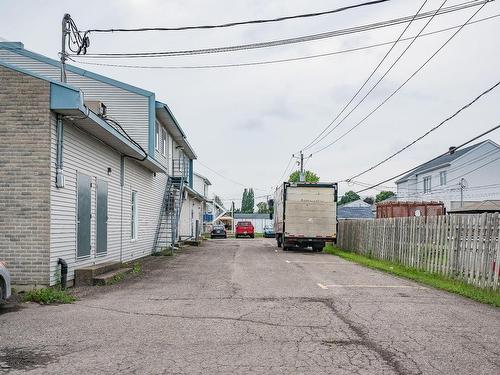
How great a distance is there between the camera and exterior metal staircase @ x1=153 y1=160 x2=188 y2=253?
82.0 ft

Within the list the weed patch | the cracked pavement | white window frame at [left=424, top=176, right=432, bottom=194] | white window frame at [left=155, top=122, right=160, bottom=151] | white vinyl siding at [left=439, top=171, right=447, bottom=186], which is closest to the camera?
the cracked pavement

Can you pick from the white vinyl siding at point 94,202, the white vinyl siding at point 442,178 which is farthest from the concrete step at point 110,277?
the white vinyl siding at point 442,178

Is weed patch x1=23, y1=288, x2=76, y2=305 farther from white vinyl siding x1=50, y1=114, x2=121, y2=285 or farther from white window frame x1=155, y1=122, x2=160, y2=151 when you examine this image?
white window frame x1=155, y1=122, x2=160, y2=151

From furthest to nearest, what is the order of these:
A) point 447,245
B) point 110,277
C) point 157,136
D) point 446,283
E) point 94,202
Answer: point 157,136 < point 94,202 < point 447,245 < point 446,283 < point 110,277

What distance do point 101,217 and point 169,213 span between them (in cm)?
1149

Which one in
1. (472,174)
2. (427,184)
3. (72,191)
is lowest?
(72,191)

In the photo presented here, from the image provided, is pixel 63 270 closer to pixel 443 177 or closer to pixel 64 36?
pixel 64 36

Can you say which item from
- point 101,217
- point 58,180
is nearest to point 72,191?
point 58,180

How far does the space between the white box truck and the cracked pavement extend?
553 inches

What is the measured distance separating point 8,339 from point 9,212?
4.81 metres

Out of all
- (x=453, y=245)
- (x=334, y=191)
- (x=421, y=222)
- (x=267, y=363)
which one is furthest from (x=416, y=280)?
(x=334, y=191)

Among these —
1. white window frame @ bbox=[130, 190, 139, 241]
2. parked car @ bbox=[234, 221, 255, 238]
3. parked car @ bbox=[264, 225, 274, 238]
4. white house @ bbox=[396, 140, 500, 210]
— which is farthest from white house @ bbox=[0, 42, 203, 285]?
→ parked car @ bbox=[264, 225, 274, 238]

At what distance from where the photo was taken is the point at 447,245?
14.0 meters

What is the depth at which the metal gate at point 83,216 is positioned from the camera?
41.7 feet
